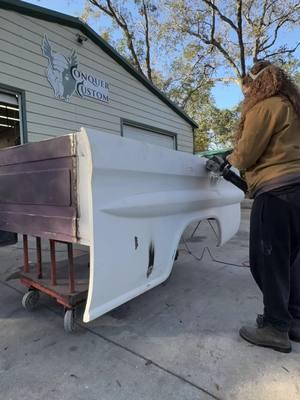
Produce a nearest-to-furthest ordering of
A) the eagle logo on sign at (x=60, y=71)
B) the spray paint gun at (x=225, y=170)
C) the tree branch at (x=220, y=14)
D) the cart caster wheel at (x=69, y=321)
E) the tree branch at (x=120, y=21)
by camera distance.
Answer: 1. the cart caster wheel at (x=69, y=321)
2. the spray paint gun at (x=225, y=170)
3. the eagle logo on sign at (x=60, y=71)
4. the tree branch at (x=220, y=14)
5. the tree branch at (x=120, y=21)

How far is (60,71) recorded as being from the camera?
6.40m

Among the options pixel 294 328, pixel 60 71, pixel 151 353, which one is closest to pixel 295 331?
pixel 294 328

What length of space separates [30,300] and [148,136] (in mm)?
6603

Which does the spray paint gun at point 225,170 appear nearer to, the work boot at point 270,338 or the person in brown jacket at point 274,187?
the person in brown jacket at point 274,187

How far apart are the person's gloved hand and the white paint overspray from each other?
0.39ft

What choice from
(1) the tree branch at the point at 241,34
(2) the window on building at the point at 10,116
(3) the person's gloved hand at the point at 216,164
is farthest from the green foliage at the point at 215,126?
(3) the person's gloved hand at the point at 216,164

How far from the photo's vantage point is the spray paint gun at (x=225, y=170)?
2715 mm

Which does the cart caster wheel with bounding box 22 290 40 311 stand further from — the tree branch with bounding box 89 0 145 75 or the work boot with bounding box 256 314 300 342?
the tree branch with bounding box 89 0 145 75

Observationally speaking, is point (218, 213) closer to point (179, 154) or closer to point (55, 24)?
point (179, 154)

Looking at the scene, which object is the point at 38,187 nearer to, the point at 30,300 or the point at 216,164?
the point at 30,300

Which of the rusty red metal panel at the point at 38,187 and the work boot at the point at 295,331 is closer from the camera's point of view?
the rusty red metal panel at the point at 38,187

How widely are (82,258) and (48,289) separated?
103cm

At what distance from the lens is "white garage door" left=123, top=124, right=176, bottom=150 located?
820cm

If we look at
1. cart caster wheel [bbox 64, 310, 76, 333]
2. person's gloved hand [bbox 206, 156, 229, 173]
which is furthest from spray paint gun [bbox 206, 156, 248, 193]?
cart caster wheel [bbox 64, 310, 76, 333]
